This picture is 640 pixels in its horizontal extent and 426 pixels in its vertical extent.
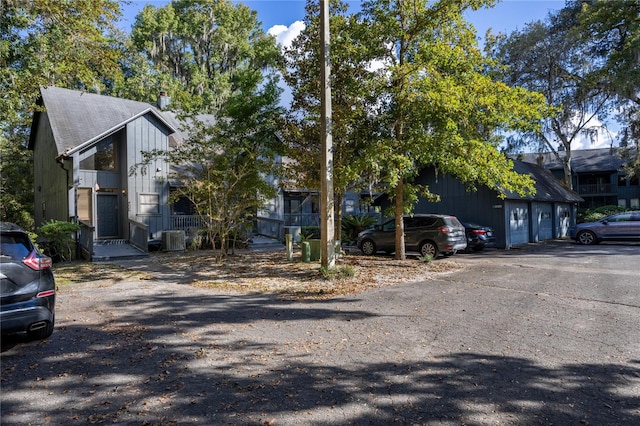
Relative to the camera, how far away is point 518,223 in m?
20.3

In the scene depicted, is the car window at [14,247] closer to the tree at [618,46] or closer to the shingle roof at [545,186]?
the shingle roof at [545,186]

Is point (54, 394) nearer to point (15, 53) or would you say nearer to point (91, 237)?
point (15, 53)

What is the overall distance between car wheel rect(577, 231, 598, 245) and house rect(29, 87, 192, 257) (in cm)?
2028

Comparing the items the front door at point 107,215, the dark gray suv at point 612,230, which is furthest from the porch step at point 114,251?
the dark gray suv at point 612,230

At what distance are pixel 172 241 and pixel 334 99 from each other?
30.5 feet

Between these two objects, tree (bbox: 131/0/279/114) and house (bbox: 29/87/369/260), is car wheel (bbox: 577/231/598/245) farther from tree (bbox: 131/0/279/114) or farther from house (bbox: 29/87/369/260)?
tree (bbox: 131/0/279/114)

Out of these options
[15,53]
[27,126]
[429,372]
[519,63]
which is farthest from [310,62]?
[27,126]

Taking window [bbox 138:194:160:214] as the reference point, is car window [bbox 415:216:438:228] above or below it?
below

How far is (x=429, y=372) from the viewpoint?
13.7 ft

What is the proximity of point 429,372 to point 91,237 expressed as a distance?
1455 centimetres

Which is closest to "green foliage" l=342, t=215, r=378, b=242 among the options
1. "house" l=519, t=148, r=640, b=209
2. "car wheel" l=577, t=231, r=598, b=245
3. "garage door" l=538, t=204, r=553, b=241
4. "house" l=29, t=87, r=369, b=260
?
"house" l=29, t=87, r=369, b=260

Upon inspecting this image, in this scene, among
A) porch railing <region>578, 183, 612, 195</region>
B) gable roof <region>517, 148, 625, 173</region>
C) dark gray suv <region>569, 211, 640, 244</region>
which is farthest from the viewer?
porch railing <region>578, 183, 612, 195</region>

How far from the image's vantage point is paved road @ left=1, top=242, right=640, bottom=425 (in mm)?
3379

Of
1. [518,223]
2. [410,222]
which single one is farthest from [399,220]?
[518,223]
